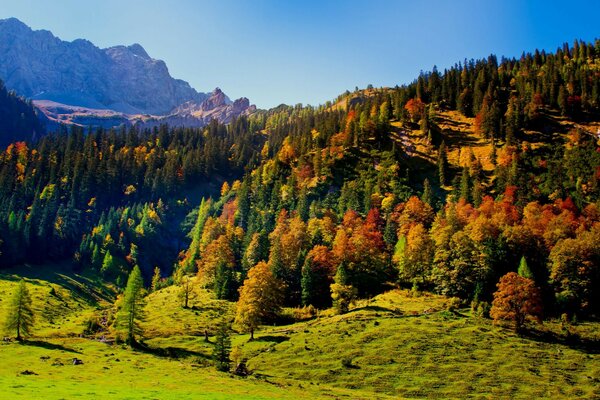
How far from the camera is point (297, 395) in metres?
52.1

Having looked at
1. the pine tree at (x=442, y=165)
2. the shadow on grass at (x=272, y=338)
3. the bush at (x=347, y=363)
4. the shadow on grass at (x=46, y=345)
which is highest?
the pine tree at (x=442, y=165)

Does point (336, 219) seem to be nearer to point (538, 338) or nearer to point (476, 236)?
point (476, 236)

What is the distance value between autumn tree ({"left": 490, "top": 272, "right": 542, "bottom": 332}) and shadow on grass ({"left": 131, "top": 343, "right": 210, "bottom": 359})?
58100mm

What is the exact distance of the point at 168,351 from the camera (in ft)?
258

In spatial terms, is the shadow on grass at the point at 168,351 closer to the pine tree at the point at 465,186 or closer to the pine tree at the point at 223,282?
the pine tree at the point at 223,282

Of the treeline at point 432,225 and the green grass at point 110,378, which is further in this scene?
the treeline at point 432,225

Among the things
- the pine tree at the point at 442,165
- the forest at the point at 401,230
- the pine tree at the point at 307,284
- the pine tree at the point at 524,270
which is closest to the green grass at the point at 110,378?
the forest at the point at 401,230

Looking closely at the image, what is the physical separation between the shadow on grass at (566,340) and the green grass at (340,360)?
0.61 feet

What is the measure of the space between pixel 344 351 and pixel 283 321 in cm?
2927

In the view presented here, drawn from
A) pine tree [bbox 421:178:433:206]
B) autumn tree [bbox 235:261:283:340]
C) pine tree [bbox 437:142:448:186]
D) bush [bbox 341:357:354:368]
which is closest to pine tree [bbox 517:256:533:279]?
bush [bbox 341:357:354:368]

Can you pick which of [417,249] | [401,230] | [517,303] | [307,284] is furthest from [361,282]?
[517,303]

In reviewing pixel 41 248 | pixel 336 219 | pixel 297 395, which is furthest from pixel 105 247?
pixel 297 395

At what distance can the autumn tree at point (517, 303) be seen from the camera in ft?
269

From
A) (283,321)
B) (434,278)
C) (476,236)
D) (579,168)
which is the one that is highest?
(579,168)
